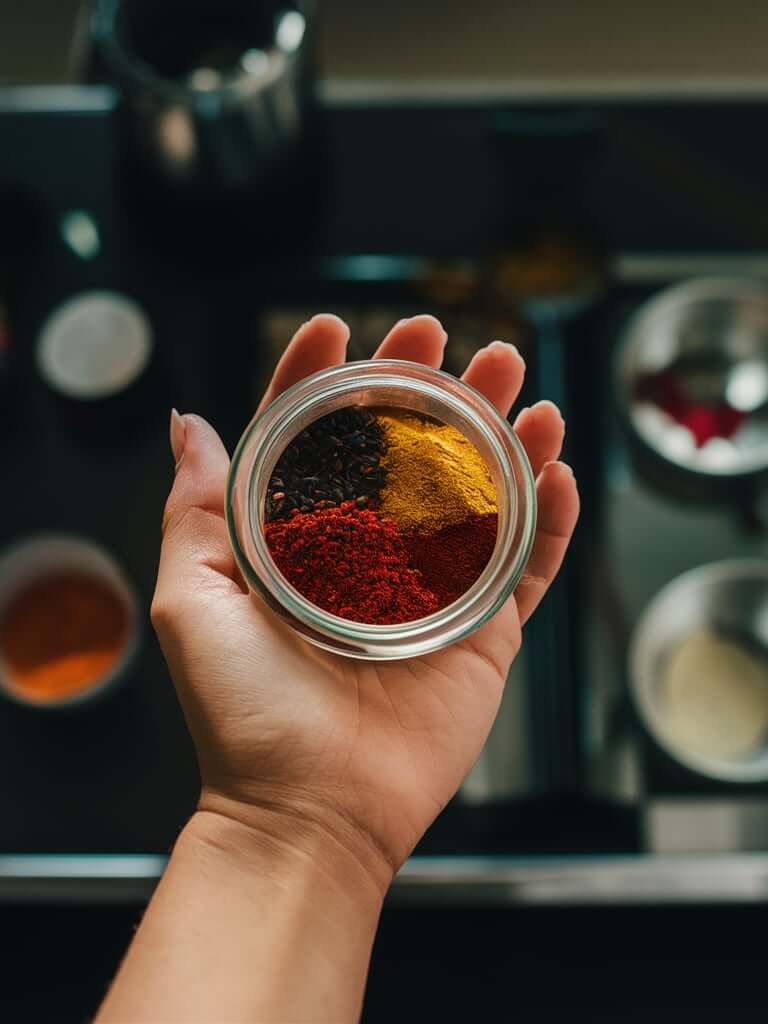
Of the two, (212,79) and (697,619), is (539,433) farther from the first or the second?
(212,79)

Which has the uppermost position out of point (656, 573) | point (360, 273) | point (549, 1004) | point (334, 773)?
point (360, 273)

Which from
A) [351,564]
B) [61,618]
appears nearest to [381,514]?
[351,564]

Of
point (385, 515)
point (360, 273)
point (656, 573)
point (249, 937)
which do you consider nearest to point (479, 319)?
point (360, 273)

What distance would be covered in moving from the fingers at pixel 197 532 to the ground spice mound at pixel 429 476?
0.09 m

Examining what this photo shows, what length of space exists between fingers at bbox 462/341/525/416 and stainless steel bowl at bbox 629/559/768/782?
0.29 m

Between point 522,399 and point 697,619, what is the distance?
29cm

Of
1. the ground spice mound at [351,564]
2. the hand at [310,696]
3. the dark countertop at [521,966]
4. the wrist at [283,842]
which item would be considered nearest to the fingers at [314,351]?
the hand at [310,696]

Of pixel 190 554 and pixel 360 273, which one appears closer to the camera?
pixel 190 554

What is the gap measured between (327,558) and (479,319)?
1.32ft

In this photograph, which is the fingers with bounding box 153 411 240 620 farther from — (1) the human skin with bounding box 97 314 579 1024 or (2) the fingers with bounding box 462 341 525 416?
(2) the fingers with bounding box 462 341 525 416

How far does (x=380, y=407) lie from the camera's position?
48cm

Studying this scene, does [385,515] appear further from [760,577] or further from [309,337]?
[760,577]

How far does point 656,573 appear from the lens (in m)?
0.79

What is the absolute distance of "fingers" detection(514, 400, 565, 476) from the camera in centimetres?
55
